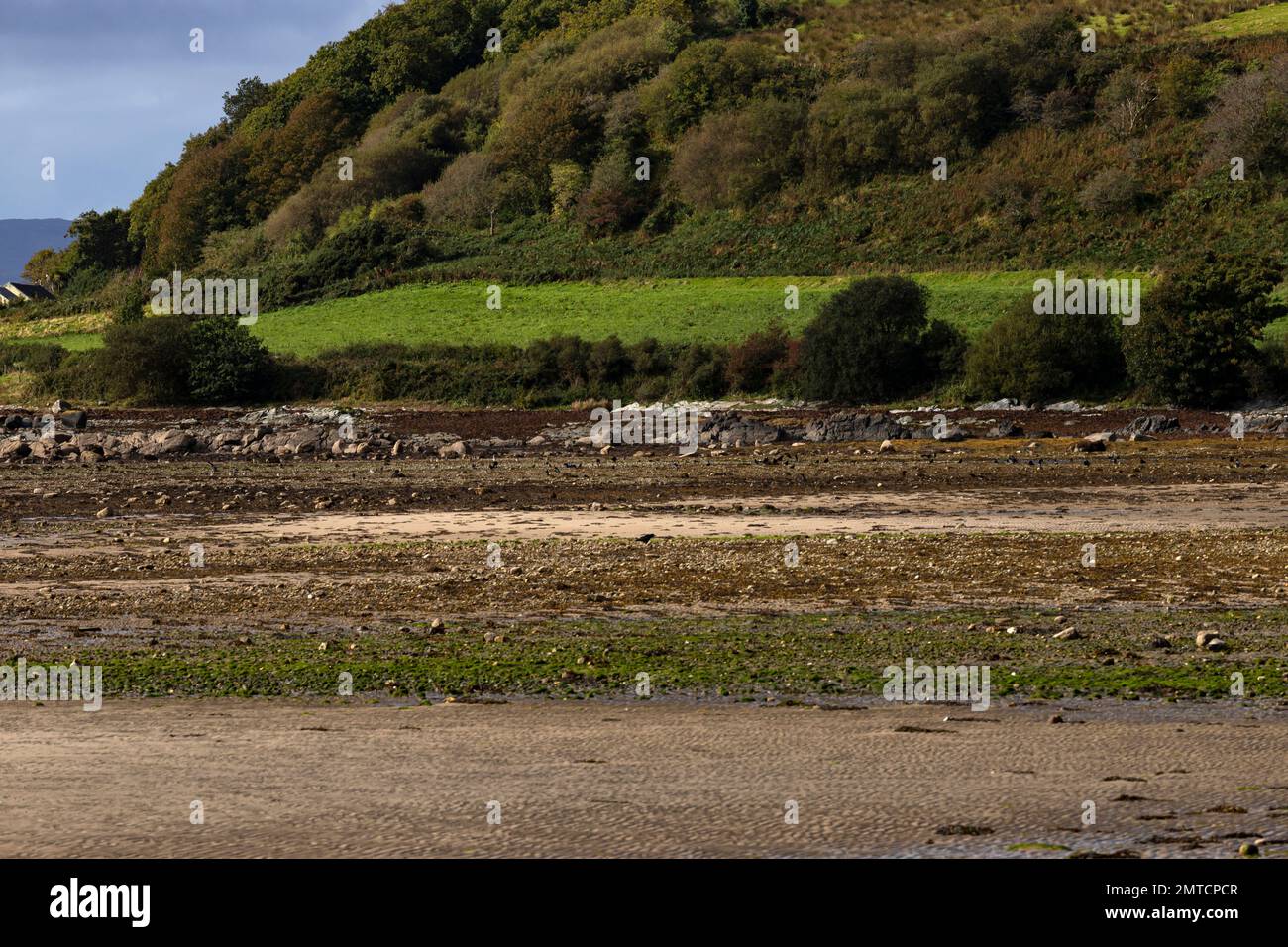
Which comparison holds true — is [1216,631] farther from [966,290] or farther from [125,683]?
[966,290]

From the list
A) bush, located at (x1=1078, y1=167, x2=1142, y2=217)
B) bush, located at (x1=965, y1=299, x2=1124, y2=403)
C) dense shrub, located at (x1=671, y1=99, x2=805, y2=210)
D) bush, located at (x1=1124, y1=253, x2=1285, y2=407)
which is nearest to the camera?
bush, located at (x1=1124, y1=253, x2=1285, y2=407)

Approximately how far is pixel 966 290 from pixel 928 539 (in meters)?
49.6

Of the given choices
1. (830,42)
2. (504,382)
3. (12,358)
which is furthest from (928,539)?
(830,42)

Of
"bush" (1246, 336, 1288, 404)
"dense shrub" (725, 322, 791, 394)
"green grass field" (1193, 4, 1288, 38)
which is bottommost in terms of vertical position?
"bush" (1246, 336, 1288, 404)

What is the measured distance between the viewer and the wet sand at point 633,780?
30.1 feet

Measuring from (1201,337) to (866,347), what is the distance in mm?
11671

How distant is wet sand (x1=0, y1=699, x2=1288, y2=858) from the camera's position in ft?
30.1

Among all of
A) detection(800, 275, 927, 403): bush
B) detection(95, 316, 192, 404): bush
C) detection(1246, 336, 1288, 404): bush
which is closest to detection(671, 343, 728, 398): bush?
detection(800, 275, 927, 403): bush

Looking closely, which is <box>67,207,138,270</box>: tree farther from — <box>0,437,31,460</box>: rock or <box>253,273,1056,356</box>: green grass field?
<box>0,437,31,460</box>: rock

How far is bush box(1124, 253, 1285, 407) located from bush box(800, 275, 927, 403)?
8294mm

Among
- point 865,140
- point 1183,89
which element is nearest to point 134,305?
point 865,140

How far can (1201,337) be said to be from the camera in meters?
53.4

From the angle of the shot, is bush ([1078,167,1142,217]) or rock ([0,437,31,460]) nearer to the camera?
rock ([0,437,31,460])
